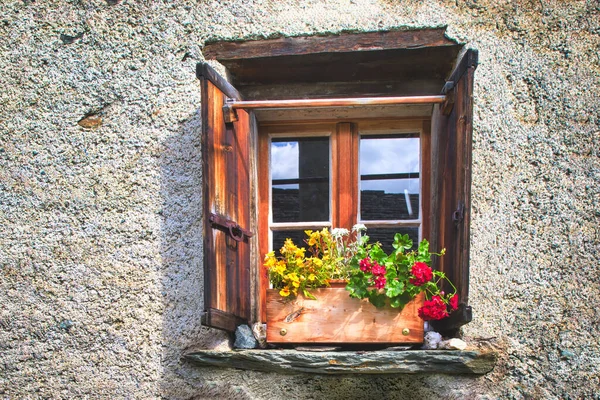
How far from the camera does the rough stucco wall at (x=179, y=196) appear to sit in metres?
2.66

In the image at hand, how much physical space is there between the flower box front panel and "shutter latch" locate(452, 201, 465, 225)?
360 millimetres

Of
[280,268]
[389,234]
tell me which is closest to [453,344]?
[389,234]

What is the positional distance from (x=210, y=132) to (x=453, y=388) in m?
1.53

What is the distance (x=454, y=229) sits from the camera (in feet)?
8.54

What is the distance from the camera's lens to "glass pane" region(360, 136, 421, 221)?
3096 millimetres

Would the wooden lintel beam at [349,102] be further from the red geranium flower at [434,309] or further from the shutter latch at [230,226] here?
the red geranium flower at [434,309]

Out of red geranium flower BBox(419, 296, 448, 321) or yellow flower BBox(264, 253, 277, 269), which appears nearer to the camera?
red geranium flower BBox(419, 296, 448, 321)

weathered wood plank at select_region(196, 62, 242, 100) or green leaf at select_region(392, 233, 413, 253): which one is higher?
weathered wood plank at select_region(196, 62, 242, 100)

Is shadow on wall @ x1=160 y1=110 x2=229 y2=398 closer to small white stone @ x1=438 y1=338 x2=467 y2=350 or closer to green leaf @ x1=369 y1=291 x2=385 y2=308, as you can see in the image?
green leaf @ x1=369 y1=291 x2=385 y2=308

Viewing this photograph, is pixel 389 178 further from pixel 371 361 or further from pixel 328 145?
pixel 371 361

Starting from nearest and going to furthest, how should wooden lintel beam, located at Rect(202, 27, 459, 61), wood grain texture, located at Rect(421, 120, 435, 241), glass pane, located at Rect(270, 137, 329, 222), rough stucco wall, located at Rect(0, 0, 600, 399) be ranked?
1. rough stucco wall, located at Rect(0, 0, 600, 399)
2. wooden lintel beam, located at Rect(202, 27, 459, 61)
3. wood grain texture, located at Rect(421, 120, 435, 241)
4. glass pane, located at Rect(270, 137, 329, 222)

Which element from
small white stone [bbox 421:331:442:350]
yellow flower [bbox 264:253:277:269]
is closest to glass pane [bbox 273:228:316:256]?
yellow flower [bbox 264:253:277:269]

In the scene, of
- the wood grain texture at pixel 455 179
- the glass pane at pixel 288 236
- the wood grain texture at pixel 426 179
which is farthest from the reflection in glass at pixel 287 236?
the wood grain texture at pixel 455 179

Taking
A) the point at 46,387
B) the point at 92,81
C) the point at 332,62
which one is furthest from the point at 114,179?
the point at 332,62
